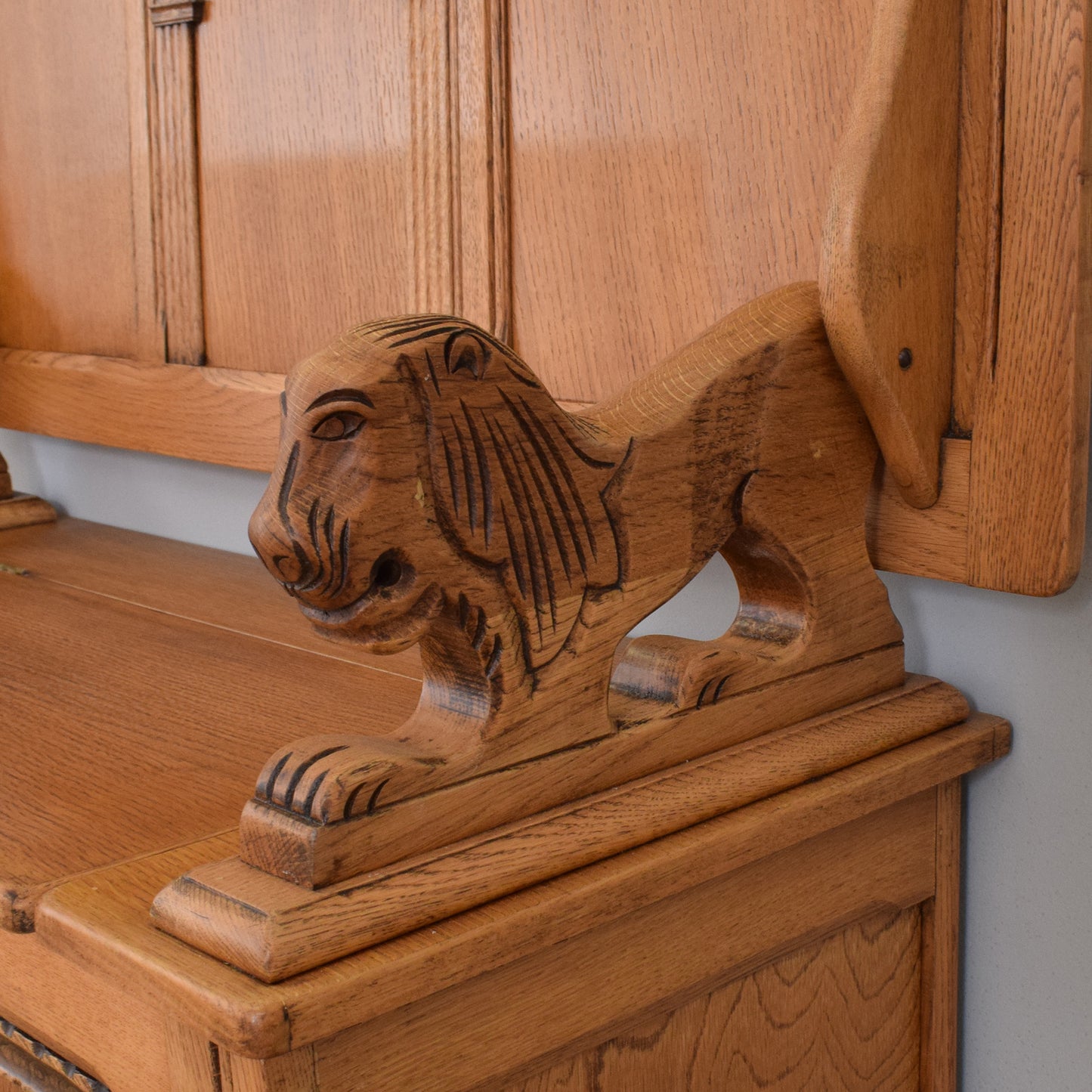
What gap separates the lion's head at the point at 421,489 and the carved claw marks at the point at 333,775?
0.04 metres

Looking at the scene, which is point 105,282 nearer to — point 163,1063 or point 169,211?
point 169,211

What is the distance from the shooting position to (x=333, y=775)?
20.6 inches

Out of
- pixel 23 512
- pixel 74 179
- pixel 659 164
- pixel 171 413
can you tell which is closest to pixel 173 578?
pixel 171 413

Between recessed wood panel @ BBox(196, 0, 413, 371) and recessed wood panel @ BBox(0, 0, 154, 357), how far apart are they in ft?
0.38

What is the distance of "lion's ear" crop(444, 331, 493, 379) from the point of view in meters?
0.53

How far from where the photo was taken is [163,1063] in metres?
0.57

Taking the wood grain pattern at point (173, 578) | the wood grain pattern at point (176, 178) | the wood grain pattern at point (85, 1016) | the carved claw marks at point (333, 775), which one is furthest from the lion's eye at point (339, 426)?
the wood grain pattern at point (176, 178)

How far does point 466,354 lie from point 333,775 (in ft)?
0.56

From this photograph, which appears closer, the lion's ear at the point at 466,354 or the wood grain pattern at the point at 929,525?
the lion's ear at the point at 466,354

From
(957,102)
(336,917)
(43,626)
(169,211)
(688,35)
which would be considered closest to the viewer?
(336,917)

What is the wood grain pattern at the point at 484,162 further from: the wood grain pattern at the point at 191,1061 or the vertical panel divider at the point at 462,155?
the wood grain pattern at the point at 191,1061

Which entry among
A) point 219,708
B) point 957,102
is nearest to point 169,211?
point 219,708

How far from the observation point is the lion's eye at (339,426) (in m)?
0.51

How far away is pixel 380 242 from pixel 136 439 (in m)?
0.39
